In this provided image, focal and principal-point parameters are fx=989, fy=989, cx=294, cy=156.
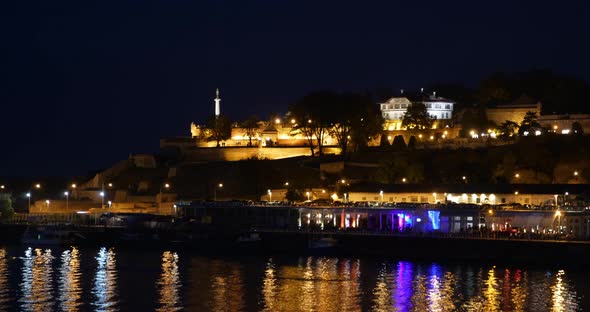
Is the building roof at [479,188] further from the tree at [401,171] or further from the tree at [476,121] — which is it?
the tree at [476,121]

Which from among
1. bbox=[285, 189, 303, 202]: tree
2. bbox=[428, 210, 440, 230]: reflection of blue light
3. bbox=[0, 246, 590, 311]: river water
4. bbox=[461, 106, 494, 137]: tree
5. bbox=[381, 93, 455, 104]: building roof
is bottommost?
bbox=[0, 246, 590, 311]: river water

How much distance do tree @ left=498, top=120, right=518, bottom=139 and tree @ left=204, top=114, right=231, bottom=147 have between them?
114ft

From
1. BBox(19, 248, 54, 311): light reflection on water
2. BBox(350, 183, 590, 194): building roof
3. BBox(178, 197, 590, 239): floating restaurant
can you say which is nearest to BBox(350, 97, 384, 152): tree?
BBox(350, 183, 590, 194): building roof

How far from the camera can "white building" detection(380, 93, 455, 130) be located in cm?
12781

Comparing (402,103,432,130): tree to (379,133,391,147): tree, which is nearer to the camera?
(379,133,391,147): tree

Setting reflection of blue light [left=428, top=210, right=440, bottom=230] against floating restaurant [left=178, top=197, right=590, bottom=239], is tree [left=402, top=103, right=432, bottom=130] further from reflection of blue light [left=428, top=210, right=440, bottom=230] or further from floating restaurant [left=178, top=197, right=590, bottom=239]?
reflection of blue light [left=428, top=210, right=440, bottom=230]

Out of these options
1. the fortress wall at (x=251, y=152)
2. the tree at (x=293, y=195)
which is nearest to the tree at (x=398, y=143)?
the fortress wall at (x=251, y=152)

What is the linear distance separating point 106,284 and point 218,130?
6876 cm

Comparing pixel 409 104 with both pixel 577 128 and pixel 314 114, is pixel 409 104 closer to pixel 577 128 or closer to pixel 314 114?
pixel 314 114

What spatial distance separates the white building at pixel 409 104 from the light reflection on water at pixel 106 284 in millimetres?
62763

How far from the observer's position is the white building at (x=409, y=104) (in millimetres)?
127812

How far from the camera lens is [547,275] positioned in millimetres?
60938

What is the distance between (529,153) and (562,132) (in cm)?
1308

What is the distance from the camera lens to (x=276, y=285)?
56562 mm
